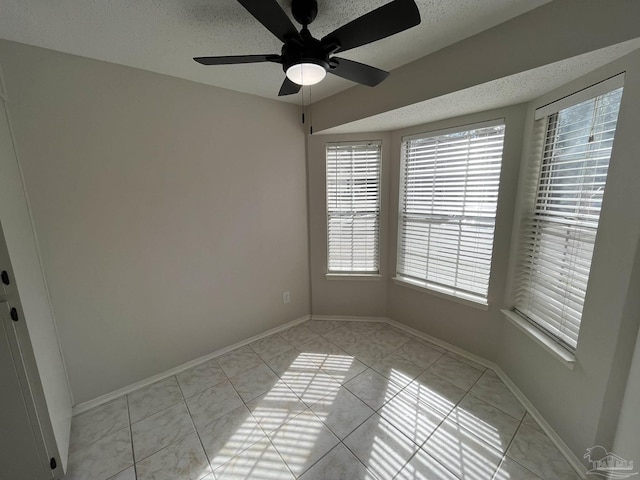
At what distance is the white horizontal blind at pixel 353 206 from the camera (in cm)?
270

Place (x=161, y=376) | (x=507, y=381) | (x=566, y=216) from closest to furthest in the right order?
1. (x=566, y=216)
2. (x=507, y=381)
3. (x=161, y=376)

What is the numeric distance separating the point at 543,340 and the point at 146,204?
2.92 m

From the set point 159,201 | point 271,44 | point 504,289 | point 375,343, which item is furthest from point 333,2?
point 375,343

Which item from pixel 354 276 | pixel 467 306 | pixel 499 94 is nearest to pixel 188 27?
pixel 499 94

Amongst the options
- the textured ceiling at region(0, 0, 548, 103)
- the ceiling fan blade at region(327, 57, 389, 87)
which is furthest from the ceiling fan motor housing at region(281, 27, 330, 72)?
the textured ceiling at region(0, 0, 548, 103)

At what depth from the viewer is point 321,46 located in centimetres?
114

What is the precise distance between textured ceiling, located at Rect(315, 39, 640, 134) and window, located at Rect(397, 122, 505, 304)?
21 centimetres

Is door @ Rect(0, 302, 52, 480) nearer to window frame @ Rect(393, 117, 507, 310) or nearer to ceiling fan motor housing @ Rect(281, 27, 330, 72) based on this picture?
ceiling fan motor housing @ Rect(281, 27, 330, 72)

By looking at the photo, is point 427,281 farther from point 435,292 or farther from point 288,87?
point 288,87

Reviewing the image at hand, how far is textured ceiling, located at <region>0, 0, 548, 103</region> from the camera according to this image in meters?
1.22

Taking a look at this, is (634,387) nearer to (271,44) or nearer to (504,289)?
(504,289)

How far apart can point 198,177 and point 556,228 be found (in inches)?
104

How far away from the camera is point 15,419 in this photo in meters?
1.18

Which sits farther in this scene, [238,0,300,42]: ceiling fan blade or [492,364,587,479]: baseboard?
[492,364,587,479]: baseboard
